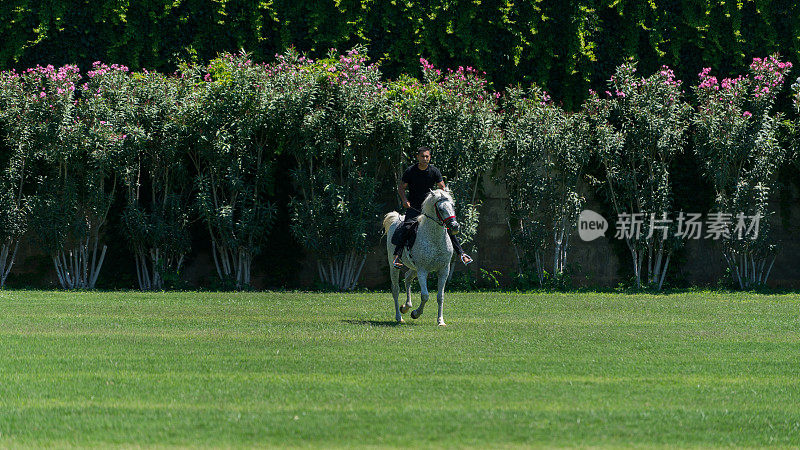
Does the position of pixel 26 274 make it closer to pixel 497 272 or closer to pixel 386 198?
pixel 386 198

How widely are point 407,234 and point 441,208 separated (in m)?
1.04

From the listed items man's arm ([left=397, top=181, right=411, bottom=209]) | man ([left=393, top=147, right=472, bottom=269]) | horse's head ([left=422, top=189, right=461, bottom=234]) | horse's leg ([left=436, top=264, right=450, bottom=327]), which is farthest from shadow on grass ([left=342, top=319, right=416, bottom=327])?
man's arm ([left=397, top=181, right=411, bottom=209])

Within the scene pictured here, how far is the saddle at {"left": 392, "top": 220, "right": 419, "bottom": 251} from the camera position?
13523 millimetres

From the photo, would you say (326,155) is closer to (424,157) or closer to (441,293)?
(424,157)

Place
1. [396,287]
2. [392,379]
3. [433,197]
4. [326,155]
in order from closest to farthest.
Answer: [392,379] < [433,197] < [396,287] < [326,155]

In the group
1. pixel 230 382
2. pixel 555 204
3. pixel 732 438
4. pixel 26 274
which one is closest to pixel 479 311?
pixel 555 204

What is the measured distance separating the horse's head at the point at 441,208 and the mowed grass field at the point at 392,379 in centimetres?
140

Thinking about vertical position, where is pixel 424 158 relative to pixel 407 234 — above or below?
above

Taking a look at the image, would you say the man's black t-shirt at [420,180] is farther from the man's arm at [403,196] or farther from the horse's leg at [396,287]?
the horse's leg at [396,287]

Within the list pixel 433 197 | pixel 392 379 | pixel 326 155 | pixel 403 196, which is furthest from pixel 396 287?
pixel 326 155

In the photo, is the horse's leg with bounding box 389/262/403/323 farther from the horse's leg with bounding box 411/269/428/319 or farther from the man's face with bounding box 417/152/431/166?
the man's face with bounding box 417/152/431/166

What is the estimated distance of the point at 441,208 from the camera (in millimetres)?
12695

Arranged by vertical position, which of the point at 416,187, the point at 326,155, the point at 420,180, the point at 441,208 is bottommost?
the point at 441,208

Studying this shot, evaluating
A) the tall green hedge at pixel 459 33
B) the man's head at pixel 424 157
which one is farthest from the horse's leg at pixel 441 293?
the tall green hedge at pixel 459 33
